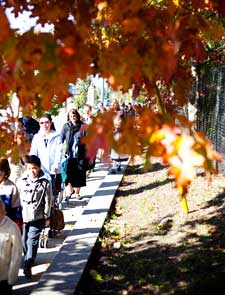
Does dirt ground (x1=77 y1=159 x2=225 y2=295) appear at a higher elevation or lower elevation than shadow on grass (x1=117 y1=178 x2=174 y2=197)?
lower

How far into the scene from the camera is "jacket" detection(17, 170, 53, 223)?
17.6 feet

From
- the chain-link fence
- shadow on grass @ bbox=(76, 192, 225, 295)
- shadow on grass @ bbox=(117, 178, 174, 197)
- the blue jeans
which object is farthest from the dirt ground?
the chain-link fence

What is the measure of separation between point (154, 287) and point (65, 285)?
79 cm

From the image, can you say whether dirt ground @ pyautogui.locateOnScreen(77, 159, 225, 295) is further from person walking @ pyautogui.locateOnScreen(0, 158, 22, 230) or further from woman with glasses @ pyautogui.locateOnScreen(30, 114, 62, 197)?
woman with glasses @ pyautogui.locateOnScreen(30, 114, 62, 197)

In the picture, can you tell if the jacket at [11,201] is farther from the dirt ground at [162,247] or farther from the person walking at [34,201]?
the dirt ground at [162,247]

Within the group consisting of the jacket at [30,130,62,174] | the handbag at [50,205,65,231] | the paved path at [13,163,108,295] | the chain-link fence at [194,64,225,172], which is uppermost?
the chain-link fence at [194,64,225,172]

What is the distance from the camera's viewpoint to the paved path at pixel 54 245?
4852 mm

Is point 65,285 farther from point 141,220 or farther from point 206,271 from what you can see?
point 141,220

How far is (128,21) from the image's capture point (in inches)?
92.1

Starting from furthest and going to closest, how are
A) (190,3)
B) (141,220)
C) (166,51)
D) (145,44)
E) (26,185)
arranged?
(141,220), (26,185), (190,3), (145,44), (166,51)

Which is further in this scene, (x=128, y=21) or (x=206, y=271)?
(x=206, y=271)

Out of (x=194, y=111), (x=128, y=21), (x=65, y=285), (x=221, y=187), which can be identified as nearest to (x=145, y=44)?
(x=128, y=21)

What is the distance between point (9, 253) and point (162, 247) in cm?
184

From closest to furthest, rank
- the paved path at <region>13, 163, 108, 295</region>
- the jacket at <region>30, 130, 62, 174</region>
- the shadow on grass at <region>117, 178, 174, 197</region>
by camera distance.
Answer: the paved path at <region>13, 163, 108, 295</region> → the jacket at <region>30, 130, 62, 174</region> → the shadow on grass at <region>117, 178, 174, 197</region>
